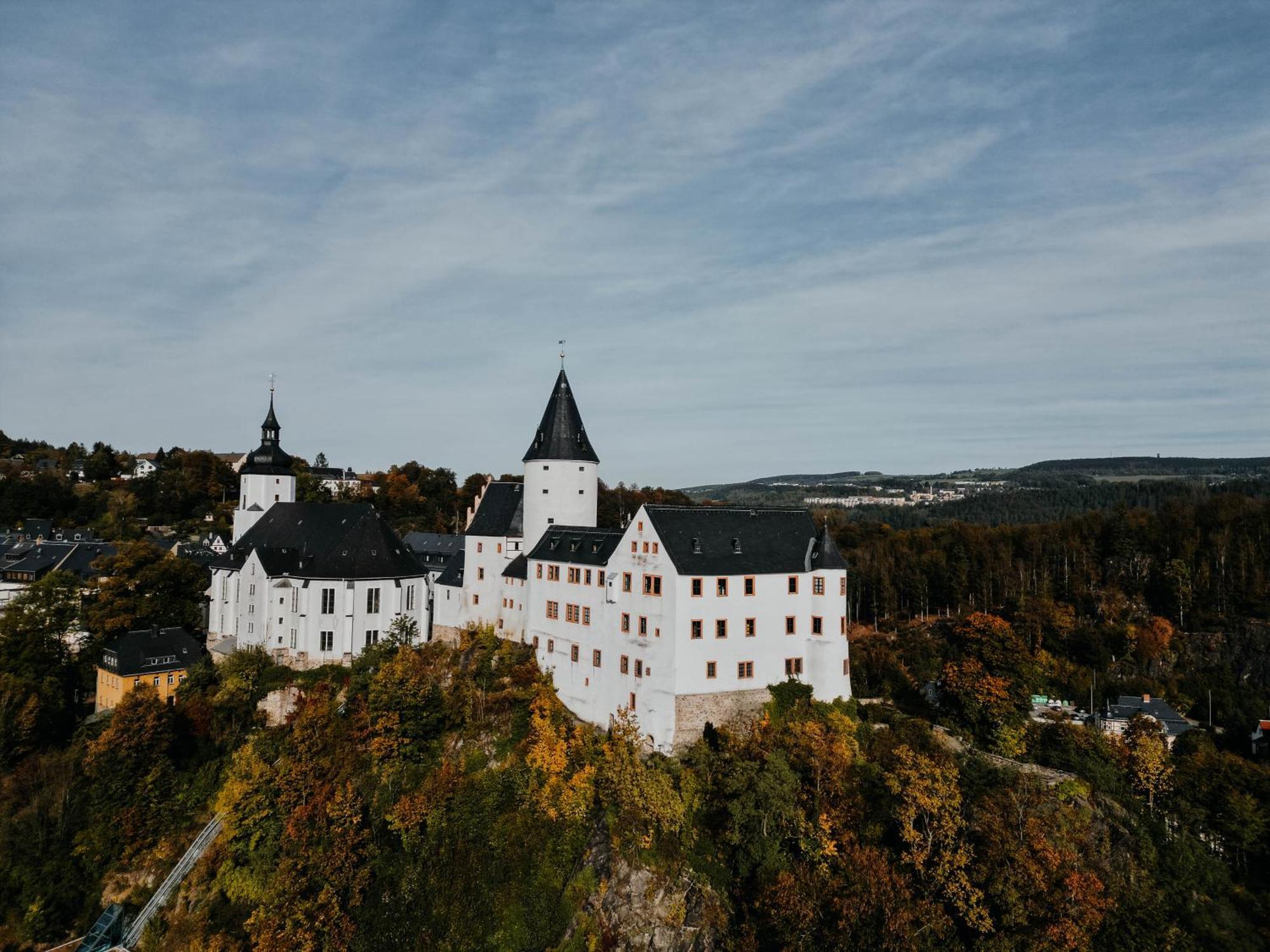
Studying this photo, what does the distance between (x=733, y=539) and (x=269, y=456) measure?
44.4 metres

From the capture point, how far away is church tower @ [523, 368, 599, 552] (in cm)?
5262

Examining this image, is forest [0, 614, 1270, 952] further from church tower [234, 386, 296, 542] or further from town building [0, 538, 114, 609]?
town building [0, 538, 114, 609]

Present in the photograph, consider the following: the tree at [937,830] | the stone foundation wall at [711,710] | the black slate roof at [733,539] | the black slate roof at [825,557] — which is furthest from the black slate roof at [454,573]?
the tree at [937,830]

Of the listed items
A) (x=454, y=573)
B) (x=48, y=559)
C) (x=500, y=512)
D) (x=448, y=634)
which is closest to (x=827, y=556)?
(x=500, y=512)

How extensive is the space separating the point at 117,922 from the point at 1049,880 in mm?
44718

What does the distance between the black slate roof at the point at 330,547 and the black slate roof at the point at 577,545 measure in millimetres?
12951

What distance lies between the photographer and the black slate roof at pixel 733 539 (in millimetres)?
41562

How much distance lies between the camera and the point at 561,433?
173 ft

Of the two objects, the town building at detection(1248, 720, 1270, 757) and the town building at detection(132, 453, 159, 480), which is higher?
the town building at detection(132, 453, 159, 480)

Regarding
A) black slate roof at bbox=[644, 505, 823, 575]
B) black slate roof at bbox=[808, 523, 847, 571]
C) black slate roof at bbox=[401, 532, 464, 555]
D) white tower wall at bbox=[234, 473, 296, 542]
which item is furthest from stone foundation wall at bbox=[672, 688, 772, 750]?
white tower wall at bbox=[234, 473, 296, 542]

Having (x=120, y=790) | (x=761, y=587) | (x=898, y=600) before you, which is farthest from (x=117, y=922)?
(x=898, y=600)

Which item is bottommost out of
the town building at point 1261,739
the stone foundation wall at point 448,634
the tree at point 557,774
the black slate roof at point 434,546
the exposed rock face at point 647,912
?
the exposed rock face at point 647,912

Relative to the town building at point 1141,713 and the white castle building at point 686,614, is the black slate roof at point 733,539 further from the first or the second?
the town building at point 1141,713

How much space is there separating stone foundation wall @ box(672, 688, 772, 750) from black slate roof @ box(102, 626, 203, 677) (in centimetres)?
3719
